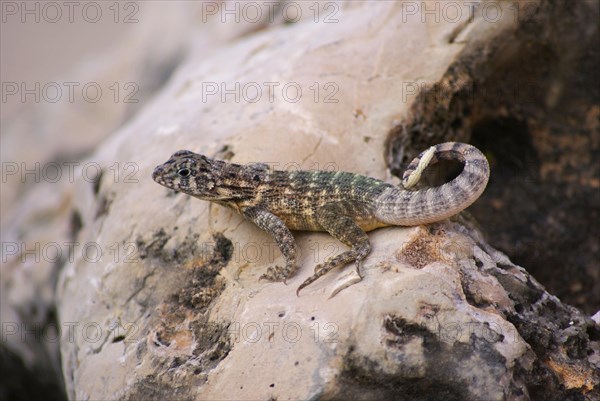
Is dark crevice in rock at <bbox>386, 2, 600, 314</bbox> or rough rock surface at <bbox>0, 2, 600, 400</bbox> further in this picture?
dark crevice in rock at <bbox>386, 2, 600, 314</bbox>

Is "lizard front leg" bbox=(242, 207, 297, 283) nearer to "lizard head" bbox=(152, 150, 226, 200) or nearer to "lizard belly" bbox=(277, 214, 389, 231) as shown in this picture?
"lizard belly" bbox=(277, 214, 389, 231)

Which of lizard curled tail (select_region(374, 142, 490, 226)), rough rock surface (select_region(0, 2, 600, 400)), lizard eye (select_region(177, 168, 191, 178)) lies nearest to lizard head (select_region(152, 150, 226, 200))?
lizard eye (select_region(177, 168, 191, 178))

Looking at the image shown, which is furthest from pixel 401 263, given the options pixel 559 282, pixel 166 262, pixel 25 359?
pixel 25 359

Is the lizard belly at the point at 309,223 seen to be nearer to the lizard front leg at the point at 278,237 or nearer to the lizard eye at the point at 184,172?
the lizard front leg at the point at 278,237

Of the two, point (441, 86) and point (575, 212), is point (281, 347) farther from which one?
point (575, 212)

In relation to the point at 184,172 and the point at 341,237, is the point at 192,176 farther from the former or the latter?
the point at 341,237

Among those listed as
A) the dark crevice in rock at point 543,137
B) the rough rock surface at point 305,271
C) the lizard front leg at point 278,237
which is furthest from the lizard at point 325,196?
the dark crevice in rock at point 543,137
